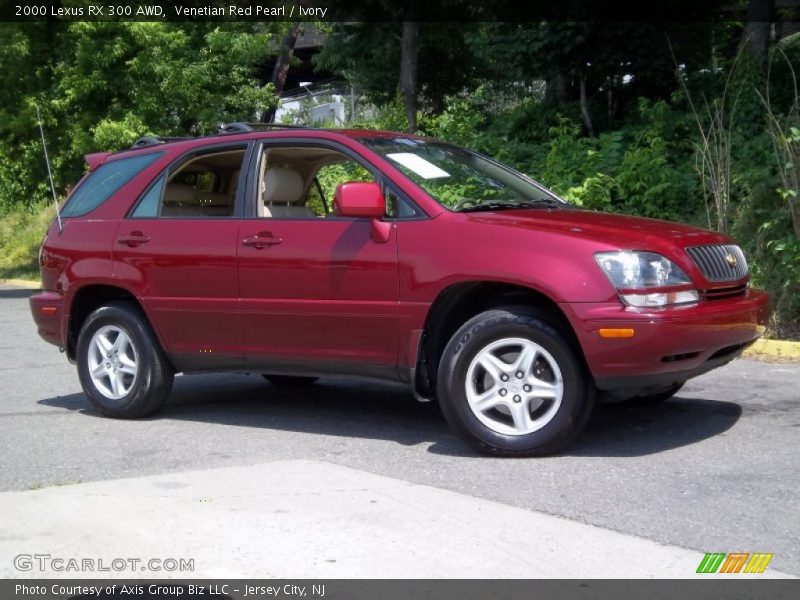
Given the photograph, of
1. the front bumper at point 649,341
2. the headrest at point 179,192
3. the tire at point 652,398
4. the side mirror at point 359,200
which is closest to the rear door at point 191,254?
the headrest at point 179,192

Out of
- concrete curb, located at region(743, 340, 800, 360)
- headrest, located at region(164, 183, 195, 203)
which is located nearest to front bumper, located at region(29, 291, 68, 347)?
headrest, located at region(164, 183, 195, 203)

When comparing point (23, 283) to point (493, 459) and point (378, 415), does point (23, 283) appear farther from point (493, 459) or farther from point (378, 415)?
point (493, 459)

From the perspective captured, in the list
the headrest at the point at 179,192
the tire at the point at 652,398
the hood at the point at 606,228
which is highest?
the headrest at the point at 179,192

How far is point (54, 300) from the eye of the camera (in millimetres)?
8016

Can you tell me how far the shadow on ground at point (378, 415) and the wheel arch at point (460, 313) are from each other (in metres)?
0.48

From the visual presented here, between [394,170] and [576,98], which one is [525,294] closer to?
[394,170]

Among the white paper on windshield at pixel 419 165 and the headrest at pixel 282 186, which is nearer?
the white paper on windshield at pixel 419 165

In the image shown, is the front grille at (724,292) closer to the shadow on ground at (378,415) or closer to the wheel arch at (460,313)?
the wheel arch at (460,313)

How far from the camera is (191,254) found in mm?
7242

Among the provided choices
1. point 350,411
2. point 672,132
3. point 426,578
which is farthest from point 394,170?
point 672,132

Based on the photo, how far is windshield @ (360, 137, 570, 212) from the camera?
672 centimetres

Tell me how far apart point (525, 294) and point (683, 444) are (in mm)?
1245

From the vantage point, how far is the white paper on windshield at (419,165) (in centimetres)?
686
